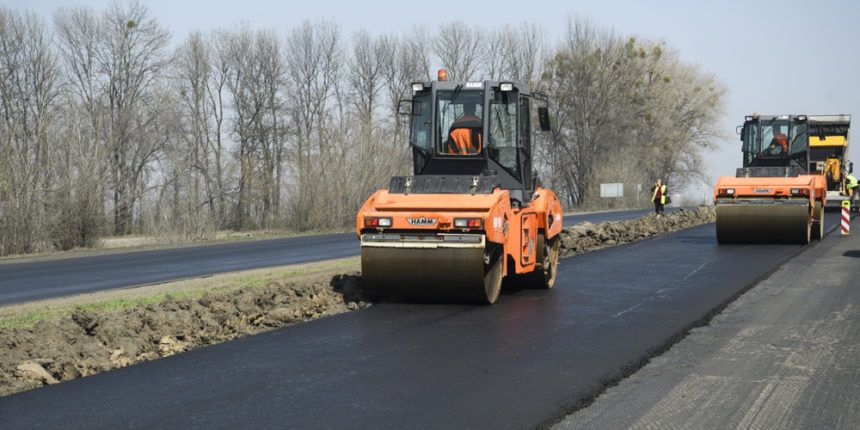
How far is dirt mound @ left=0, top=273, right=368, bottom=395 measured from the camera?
7898 mm

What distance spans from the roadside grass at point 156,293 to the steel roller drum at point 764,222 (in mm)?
8275

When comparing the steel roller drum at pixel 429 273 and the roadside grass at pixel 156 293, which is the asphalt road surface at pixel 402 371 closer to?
the steel roller drum at pixel 429 273

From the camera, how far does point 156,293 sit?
1370cm

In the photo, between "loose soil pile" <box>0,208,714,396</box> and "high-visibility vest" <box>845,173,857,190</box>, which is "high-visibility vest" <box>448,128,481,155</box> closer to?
"loose soil pile" <box>0,208,714,396</box>

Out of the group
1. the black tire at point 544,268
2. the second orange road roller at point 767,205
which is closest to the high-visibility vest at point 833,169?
the second orange road roller at point 767,205

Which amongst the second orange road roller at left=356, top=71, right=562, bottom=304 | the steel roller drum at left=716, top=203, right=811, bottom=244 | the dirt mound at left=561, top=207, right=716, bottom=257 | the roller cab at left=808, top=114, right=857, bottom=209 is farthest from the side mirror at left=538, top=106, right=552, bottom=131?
the roller cab at left=808, top=114, right=857, bottom=209

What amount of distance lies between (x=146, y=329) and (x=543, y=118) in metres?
5.43

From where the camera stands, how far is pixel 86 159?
26.2 m

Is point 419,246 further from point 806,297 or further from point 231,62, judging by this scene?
point 231,62

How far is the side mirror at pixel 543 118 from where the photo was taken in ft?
38.0

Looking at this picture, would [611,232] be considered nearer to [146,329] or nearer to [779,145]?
[779,145]

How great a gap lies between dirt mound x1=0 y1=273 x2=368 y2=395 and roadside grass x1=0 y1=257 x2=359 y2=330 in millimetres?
733

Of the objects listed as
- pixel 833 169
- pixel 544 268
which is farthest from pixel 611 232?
pixel 833 169

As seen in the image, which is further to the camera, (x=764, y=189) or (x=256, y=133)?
(x=256, y=133)
